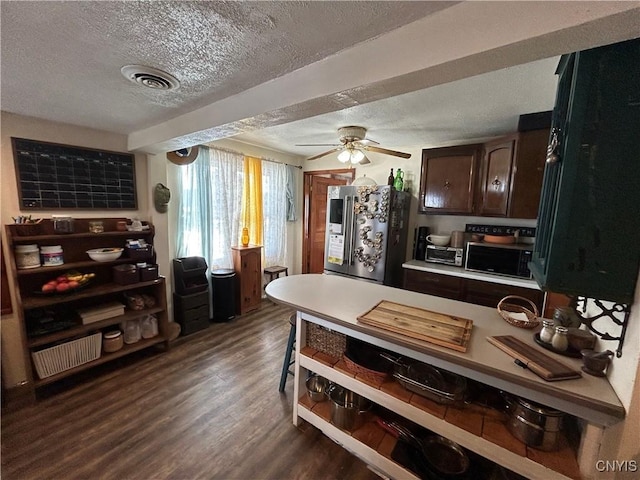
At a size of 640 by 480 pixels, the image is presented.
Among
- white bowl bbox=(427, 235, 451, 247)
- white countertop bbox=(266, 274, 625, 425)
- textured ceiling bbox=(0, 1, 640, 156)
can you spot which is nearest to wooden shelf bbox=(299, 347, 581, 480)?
white countertop bbox=(266, 274, 625, 425)

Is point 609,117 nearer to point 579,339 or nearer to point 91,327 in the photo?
point 579,339

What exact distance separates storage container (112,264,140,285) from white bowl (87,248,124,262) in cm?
13

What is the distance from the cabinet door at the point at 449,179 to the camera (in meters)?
2.78

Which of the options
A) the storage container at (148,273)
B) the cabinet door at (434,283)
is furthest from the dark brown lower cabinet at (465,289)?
the storage container at (148,273)

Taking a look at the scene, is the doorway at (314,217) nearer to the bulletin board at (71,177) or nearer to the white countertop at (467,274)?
the white countertop at (467,274)

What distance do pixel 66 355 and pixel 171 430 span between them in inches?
46.6

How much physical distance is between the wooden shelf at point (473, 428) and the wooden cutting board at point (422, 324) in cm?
37

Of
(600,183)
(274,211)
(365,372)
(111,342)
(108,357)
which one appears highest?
(600,183)

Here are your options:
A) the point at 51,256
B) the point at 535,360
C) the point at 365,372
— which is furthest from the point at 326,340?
the point at 51,256

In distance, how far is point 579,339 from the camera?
1137 millimetres

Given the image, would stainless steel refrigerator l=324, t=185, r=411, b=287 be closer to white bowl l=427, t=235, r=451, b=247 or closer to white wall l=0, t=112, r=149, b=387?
white bowl l=427, t=235, r=451, b=247

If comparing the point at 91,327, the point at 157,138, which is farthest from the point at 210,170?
the point at 91,327

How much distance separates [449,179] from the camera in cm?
293

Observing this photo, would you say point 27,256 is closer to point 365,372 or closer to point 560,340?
point 365,372
